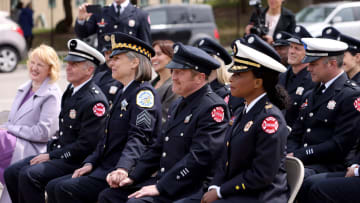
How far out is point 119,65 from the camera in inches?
196

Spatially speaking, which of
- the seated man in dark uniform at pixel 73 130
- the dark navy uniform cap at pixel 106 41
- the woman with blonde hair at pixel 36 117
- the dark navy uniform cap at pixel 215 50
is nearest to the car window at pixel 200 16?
the dark navy uniform cap at pixel 106 41

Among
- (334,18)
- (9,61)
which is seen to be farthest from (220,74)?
(9,61)

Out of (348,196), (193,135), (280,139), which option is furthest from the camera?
(193,135)

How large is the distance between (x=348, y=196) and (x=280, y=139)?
29.1 inches

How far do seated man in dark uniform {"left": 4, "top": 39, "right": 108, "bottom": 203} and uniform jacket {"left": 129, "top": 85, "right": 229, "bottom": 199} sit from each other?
0.93 m

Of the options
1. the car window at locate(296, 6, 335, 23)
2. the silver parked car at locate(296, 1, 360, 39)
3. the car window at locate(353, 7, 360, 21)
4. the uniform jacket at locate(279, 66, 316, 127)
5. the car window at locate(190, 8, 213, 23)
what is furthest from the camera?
the car window at locate(190, 8, 213, 23)

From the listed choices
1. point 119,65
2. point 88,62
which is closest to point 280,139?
point 119,65

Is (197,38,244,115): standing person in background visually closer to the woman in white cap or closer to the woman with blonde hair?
the woman in white cap

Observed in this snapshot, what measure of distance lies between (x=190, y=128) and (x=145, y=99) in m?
0.69

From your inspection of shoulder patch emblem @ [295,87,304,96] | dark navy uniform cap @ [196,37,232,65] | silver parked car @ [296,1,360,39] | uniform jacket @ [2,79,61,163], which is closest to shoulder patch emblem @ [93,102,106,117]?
uniform jacket @ [2,79,61,163]

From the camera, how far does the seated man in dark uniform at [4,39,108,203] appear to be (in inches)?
205

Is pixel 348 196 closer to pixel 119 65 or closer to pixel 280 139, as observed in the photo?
pixel 280 139

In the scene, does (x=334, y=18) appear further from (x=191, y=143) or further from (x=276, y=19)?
(x=191, y=143)

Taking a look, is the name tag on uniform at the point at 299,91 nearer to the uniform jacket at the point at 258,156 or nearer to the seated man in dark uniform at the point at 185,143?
the seated man in dark uniform at the point at 185,143
